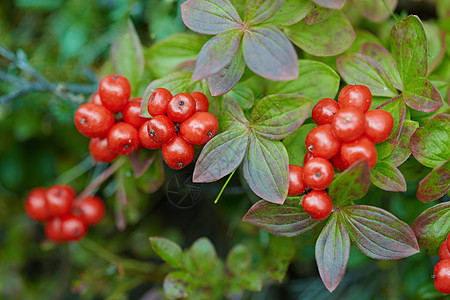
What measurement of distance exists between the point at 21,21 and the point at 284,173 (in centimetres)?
225

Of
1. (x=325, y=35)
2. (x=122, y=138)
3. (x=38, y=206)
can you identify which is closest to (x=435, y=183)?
(x=325, y=35)

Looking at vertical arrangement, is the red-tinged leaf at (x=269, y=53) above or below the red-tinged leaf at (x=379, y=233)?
above

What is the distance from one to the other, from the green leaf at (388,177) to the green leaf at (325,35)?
0.44m

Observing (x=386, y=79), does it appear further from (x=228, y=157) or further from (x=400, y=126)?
(x=228, y=157)

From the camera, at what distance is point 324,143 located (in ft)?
3.48

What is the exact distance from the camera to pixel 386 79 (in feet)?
4.25

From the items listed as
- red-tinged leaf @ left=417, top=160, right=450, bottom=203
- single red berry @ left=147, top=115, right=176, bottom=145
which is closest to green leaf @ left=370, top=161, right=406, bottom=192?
red-tinged leaf @ left=417, top=160, right=450, bottom=203

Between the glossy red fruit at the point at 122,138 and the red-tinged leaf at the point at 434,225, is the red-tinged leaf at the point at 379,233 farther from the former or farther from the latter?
the glossy red fruit at the point at 122,138

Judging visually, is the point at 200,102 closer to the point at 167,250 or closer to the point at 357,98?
the point at 357,98

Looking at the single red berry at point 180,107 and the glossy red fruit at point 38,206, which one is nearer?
the single red berry at point 180,107

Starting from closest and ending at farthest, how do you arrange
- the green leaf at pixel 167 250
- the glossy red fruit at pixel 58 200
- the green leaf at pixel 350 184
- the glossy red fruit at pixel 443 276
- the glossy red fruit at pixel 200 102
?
the green leaf at pixel 350 184
the glossy red fruit at pixel 443 276
the glossy red fruit at pixel 200 102
the green leaf at pixel 167 250
the glossy red fruit at pixel 58 200

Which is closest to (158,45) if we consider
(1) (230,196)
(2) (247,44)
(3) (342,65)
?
(2) (247,44)

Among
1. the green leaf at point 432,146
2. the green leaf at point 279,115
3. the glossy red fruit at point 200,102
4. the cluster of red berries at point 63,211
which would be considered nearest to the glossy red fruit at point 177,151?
the glossy red fruit at point 200,102

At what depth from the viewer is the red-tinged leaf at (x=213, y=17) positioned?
116 cm
